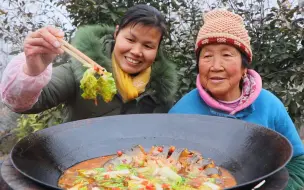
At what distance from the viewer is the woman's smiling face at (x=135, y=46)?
8.93 feet

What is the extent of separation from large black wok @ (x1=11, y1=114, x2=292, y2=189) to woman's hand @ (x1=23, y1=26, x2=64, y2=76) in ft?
1.10

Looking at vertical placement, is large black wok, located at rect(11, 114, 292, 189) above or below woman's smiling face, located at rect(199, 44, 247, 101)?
below

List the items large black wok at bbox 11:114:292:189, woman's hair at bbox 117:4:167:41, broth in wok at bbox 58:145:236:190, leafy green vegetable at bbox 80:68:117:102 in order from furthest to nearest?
woman's hair at bbox 117:4:167:41 < leafy green vegetable at bbox 80:68:117:102 < large black wok at bbox 11:114:292:189 < broth in wok at bbox 58:145:236:190

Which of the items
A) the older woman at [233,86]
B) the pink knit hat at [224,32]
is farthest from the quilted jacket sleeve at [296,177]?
the pink knit hat at [224,32]

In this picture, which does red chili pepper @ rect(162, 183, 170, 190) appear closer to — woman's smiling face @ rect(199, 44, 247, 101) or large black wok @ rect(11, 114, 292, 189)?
large black wok @ rect(11, 114, 292, 189)

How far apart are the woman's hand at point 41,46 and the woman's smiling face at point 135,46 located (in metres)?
0.67

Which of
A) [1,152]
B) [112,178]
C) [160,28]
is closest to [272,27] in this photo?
[160,28]

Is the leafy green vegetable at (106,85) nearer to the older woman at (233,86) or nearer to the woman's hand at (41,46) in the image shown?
the woman's hand at (41,46)

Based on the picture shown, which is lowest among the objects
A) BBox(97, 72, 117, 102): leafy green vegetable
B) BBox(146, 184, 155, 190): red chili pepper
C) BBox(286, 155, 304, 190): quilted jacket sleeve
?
BBox(286, 155, 304, 190): quilted jacket sleeve

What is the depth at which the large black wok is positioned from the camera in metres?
1.90

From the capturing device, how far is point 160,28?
109 inches

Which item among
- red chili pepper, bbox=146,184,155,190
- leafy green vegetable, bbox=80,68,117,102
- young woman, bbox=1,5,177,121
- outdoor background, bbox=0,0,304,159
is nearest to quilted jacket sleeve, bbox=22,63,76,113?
young woman, bbox=1,5,177,121

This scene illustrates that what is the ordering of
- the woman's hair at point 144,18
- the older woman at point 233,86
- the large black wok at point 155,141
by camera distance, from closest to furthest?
the large black wok at point 155,141 → the older woman at point 233,86 → the woman's hair at point 144,18

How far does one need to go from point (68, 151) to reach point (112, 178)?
1.23ft
